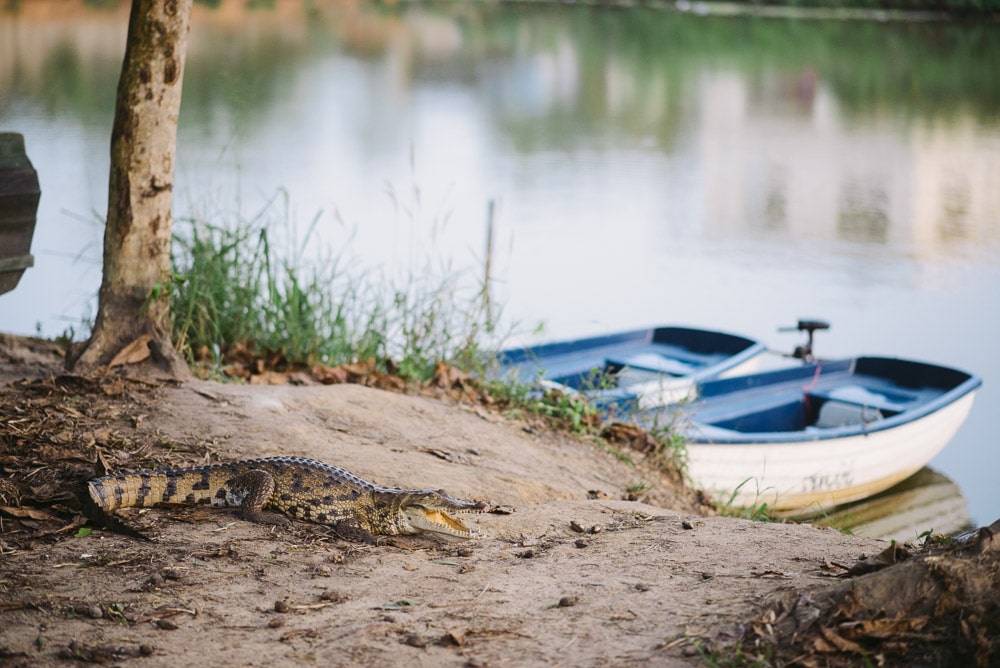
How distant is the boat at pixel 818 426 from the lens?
6.84m

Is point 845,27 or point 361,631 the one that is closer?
point 361,631

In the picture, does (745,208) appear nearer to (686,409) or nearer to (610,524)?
(686,409)

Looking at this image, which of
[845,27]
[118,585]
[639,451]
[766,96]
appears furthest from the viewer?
[845,27]

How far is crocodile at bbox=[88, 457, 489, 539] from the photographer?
405 cm

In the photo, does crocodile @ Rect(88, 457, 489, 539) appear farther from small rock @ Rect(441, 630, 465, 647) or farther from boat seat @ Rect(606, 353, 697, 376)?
boat seat @ Rect(606, 353, 697, 376)

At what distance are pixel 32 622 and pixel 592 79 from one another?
3140cm

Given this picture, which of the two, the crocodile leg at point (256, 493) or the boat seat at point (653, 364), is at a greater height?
the crocodile leg at point (256, 493)

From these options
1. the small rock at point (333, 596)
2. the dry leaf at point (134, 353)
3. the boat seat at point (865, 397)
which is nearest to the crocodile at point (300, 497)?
the small rock at point (333, 596)

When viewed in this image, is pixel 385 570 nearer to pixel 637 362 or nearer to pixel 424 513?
pixel 424 513

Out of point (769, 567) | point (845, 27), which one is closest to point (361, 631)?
point (769, 567)

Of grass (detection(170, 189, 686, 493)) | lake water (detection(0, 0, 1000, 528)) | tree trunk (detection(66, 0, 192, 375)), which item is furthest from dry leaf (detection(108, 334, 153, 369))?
lake water (detection(0, 0, 1000, 528))

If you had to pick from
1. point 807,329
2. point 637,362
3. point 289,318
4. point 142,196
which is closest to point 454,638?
point 142,196

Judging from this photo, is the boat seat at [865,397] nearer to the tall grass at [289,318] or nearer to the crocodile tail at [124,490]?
the tall grass at [289,318]

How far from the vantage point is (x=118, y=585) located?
11.4 ft
